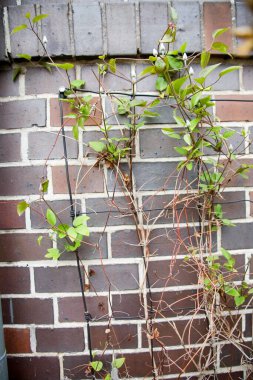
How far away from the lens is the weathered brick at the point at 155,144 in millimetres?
1041

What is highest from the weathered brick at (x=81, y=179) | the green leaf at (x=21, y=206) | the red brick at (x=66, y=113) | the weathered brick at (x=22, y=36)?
→ the weathered brick at (x=22, y=36)

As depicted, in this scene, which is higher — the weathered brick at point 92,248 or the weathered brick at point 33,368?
the weathered brick at point 92,248

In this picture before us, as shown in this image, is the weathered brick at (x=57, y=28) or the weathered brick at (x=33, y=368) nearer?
the weathered brick at (x=57, y=28)

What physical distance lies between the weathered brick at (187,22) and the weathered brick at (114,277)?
75cm

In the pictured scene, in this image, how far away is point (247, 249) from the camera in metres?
1.08

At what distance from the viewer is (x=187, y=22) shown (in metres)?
1.00

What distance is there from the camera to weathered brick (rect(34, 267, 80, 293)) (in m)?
1.05

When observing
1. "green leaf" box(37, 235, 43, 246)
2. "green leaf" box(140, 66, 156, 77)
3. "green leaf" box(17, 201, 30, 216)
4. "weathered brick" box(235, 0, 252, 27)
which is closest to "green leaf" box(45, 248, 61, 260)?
"green leaf" box(37, 235, 43, 246)

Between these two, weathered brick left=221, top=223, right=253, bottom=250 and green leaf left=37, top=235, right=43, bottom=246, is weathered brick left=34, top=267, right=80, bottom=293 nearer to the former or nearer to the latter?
green leaf left=37, top=235, right=43, bottom=246

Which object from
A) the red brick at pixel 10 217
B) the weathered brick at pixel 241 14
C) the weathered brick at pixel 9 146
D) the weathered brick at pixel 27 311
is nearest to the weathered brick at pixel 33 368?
the weathered brick at pixel 27 311

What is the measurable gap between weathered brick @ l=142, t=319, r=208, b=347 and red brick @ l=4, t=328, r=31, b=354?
16.0 inches

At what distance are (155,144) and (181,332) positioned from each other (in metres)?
0.66

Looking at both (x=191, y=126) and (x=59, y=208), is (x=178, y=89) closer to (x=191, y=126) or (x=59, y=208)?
(x=191, y=126)

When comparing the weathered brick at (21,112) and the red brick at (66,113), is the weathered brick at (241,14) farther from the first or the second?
the weathered brick at (21,112)
